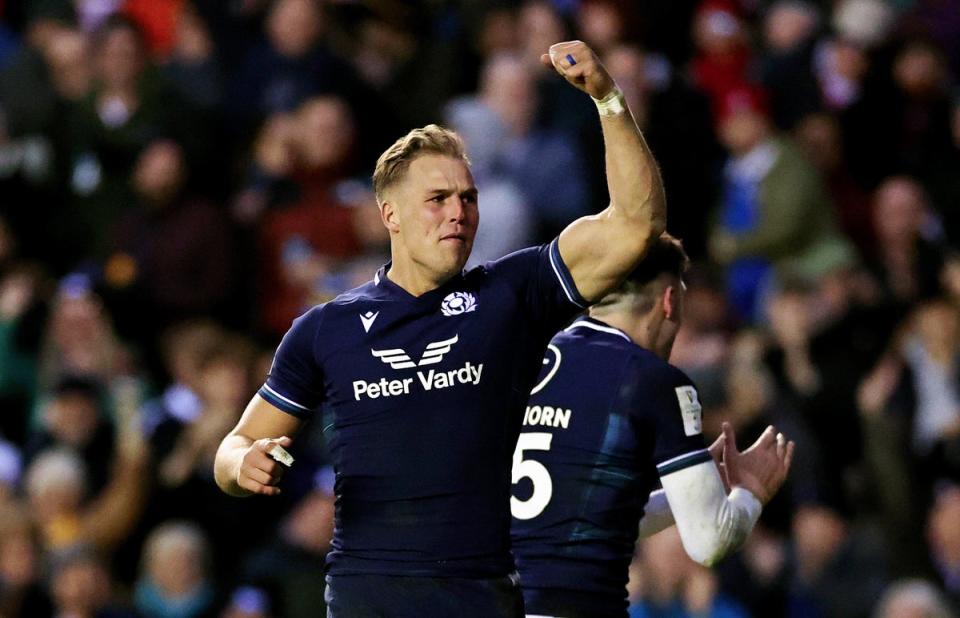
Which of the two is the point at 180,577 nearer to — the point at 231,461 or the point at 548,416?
the point at 548,416

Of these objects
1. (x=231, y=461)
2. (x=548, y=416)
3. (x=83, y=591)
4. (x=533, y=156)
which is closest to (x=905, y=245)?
(x=533, y=156)

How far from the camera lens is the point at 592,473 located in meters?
6.06

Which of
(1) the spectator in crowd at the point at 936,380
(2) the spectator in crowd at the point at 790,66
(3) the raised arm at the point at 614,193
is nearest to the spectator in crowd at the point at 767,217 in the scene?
(2) the spectator in crowd at the point at 790,66

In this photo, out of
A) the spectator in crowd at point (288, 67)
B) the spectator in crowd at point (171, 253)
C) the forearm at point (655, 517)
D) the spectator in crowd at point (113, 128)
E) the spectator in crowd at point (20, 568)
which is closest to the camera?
the forearm at point (655, 517)

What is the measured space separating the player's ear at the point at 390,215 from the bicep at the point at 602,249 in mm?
505

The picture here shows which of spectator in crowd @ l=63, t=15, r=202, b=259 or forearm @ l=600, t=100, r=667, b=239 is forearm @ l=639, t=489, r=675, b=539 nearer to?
forearm @ l=600, t=100, r=667, b=239

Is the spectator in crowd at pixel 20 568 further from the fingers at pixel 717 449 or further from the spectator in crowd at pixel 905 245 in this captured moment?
the fingers at pixel 717 449

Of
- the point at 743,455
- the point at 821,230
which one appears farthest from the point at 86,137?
the point at 743,455

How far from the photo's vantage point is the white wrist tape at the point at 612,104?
532 cm

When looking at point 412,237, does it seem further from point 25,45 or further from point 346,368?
point 25,45

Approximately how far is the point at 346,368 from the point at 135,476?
20.3ft

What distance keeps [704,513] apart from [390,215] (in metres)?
1.34

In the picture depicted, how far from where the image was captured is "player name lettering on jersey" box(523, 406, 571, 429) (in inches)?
242

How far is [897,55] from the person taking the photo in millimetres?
12570
